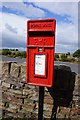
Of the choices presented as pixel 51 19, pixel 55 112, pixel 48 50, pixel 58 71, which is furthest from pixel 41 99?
pixel 51 19

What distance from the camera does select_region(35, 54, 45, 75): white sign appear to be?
1.96 metres

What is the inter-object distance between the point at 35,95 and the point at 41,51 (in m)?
1.12

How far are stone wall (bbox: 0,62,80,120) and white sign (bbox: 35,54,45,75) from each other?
0.43m

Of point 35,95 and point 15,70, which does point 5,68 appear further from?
point 35,95

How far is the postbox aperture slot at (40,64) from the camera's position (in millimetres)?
1947

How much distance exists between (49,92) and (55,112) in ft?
1.55

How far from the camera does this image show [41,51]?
194cm

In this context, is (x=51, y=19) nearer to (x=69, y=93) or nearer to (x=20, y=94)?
(x=69, y=93)

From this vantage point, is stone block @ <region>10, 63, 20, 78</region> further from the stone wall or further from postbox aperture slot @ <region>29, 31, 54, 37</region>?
postbox aperture slot @ <region>29, 31, 54, 37</region>

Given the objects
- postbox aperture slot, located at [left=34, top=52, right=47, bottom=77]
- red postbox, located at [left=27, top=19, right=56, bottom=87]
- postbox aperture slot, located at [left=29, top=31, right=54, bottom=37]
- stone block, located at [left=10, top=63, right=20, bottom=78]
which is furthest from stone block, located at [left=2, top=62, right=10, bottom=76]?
postbox aperture slot, located at [left=29, top=31, right=54, bottom=37]

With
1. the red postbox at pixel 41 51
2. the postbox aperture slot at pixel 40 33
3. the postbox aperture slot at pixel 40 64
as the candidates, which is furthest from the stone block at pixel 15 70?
the postbox aperture slot at pixel 40 33

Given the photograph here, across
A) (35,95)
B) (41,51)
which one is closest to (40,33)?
(41,51)

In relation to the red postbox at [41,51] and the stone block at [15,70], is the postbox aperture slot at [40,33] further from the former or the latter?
the stone block at [15,70]

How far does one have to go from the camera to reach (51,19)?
72.6 inches
